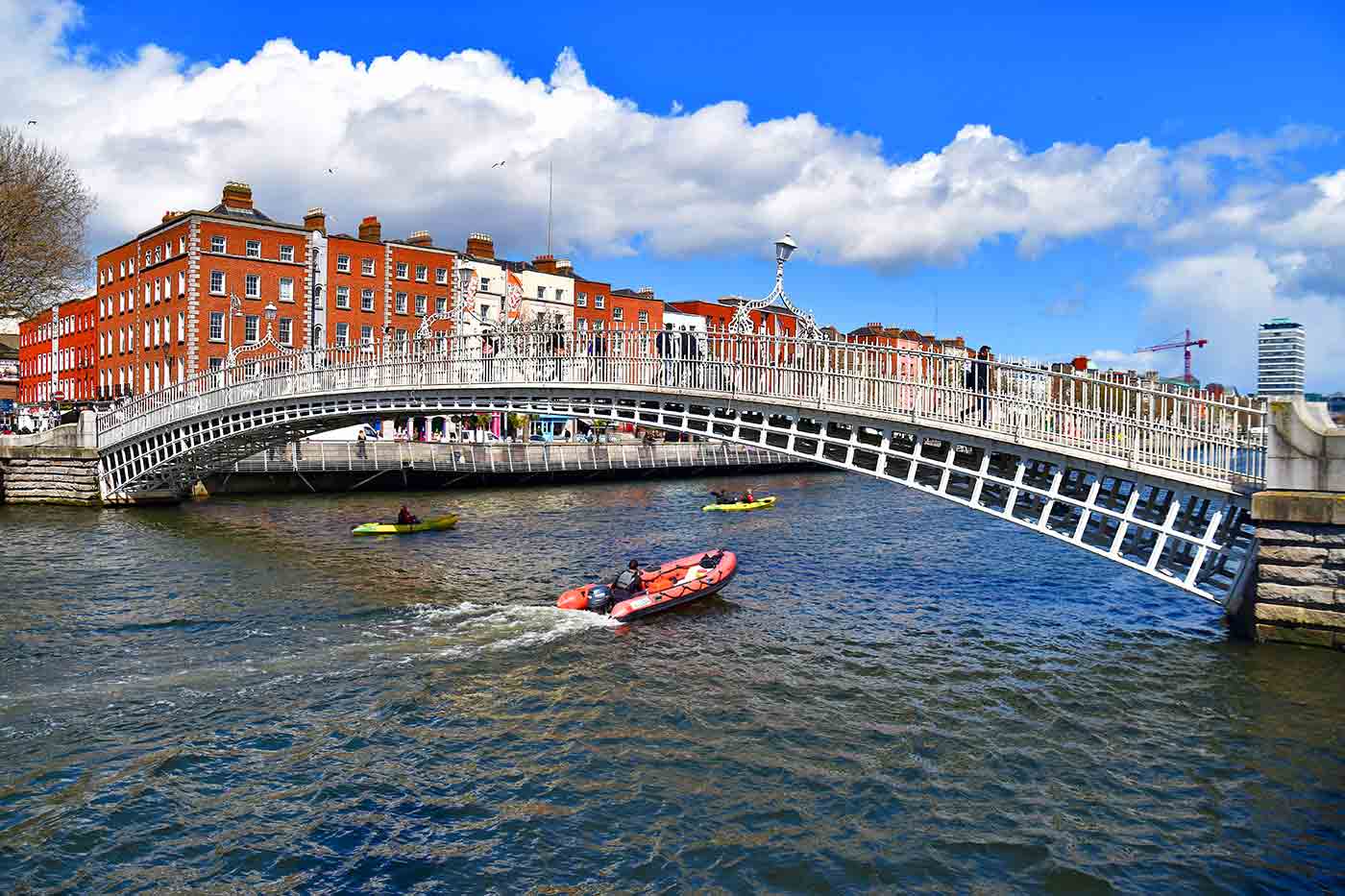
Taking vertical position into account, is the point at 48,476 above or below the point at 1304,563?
above

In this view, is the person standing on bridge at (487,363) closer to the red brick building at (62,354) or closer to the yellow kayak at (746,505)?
the yellow kayak at (746,505)

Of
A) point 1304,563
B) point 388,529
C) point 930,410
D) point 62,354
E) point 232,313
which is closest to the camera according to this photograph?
point 1304,563

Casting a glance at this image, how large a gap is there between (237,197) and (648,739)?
57950 millimetres

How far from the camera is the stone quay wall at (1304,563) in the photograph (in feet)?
57.0

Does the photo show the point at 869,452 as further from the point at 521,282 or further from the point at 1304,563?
the point at 521,282

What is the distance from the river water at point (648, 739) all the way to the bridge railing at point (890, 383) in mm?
4221

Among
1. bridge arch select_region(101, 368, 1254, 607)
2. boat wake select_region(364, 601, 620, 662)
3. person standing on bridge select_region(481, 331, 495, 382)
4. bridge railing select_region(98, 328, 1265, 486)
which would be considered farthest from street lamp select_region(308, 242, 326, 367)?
boat wake select_region(364, 601, 620, 662)

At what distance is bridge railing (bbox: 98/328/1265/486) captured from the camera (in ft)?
61.0

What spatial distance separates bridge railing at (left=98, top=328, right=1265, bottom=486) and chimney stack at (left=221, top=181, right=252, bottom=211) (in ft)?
113

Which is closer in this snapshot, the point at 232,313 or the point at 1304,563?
the point at 1304,563

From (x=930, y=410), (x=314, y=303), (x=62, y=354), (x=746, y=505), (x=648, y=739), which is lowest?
(x=648, y=739)

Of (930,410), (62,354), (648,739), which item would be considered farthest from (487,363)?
(62,354)

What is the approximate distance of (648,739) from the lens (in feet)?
50.2

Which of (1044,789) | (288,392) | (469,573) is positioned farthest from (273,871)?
(288,392)
